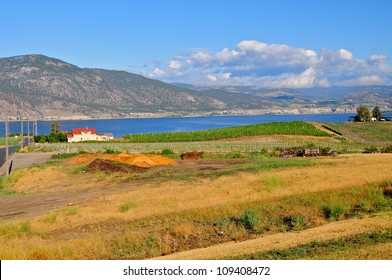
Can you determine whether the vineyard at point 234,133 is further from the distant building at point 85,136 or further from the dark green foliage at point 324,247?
the dark green foliage at point 324,247

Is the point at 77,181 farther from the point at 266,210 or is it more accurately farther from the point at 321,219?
the point at 321,219

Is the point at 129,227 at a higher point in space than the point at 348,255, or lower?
lower

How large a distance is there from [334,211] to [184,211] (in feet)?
21.8

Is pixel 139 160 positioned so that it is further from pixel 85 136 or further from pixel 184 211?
pixel 85 136

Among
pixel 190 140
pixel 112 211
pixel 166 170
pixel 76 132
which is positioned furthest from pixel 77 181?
pixel 76 132

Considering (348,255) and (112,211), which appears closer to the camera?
(348,255)

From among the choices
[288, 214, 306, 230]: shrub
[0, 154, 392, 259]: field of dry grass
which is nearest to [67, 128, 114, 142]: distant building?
[0, 154, 392, 259]: field of dry grass

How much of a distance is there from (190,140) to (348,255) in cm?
8392

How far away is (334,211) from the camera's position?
67.1 feet

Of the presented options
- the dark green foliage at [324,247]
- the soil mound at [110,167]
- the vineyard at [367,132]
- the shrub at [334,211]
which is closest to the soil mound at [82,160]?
the soil mound at [110,167]

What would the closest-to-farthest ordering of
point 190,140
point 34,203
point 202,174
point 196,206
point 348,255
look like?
point 348,255 < point 196,206 < point 34,203 < point 202,174 < point 190,140

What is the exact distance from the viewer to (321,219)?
2016 cm

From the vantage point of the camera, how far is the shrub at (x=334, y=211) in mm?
20234

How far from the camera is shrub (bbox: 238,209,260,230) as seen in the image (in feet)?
63.0
